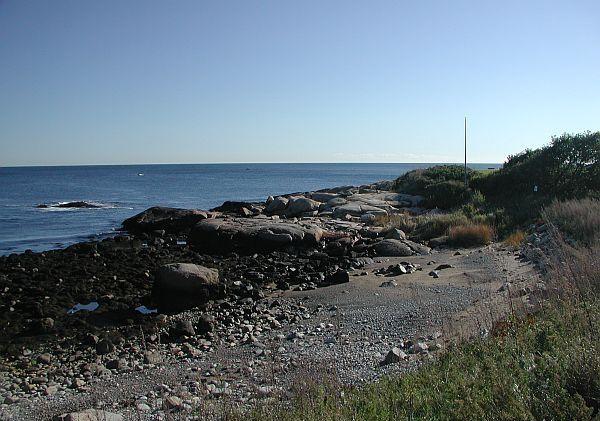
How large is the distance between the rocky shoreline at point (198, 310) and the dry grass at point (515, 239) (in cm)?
81

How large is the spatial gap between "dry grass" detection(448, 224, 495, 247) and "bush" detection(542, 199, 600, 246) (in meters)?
1.96

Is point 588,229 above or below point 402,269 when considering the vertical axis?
above

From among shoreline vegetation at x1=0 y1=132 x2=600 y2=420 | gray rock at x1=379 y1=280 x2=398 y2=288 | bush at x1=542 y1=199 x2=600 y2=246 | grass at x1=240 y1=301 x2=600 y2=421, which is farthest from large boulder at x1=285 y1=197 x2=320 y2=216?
grass at x1=240 y1=301 x2=600 y2=421

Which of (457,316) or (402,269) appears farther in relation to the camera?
(402,269)

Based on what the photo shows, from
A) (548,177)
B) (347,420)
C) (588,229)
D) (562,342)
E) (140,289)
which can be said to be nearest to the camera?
(347,420)

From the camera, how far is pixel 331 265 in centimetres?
1597

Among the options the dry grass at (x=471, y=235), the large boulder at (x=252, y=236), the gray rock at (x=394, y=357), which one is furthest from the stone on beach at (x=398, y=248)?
the gray rock at (x=394, y=357)

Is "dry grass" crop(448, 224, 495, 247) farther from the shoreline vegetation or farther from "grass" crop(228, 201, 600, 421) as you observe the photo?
"grass" crop(228, 201, 600, 421)

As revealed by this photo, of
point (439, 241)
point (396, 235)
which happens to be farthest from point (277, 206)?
point (439, 241)

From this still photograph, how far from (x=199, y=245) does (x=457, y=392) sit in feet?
55.9

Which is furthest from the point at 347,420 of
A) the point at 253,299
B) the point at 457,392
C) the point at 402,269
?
the point at 402,269

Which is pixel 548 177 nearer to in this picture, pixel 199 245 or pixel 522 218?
pixel 522 218

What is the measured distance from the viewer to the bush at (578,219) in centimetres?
1270

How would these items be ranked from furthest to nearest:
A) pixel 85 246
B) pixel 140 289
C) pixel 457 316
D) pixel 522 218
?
pixel 85 246
pixel 522 218
pixel 140 289
pixel 457 316
